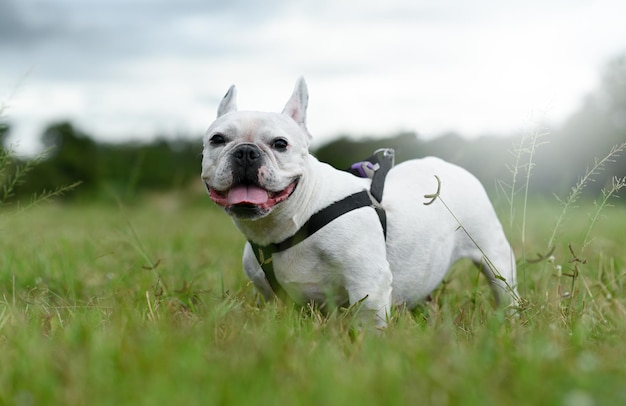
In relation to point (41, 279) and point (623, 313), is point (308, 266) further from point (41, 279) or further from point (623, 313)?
point (41, 279)

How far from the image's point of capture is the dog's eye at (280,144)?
2836 mm

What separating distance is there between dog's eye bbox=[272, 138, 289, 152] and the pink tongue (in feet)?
0.69

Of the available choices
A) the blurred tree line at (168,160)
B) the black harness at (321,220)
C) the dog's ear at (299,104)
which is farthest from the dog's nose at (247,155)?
the blurred tree line at (168,160)

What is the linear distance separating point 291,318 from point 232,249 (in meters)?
3.29

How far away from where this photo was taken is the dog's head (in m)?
2.70

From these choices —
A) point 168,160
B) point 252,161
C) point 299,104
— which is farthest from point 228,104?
point 168,160

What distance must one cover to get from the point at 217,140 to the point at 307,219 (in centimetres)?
51

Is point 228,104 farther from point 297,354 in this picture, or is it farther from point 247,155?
point 297,354

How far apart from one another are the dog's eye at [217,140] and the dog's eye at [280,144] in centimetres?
22

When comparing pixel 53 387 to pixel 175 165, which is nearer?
pixel 53 387

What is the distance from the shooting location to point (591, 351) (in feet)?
7.01

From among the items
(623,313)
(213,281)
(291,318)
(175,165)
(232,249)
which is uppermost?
(623,313)

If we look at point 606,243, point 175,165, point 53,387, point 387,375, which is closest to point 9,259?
point 53,387

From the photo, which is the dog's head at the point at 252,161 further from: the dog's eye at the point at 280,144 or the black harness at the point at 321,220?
the black harness at the point at 321,220
